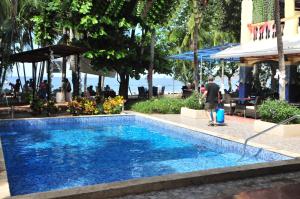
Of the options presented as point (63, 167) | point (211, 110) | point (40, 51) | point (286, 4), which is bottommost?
point (63, 167)

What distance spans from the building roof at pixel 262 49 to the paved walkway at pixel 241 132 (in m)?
2.64

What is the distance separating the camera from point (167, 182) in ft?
20.9

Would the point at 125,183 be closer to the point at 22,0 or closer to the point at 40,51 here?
the point at 40,51

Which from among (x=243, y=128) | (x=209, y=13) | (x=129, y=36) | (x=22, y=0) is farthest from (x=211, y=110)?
(x=209, y=13)

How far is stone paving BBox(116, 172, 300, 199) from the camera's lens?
19.8 feet

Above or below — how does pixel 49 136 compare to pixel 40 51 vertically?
below

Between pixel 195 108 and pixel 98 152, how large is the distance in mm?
6199

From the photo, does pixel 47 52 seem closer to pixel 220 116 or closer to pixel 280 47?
pixel 220 116

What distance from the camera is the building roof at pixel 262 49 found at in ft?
49.0

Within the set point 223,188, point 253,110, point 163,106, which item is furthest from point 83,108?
point 223,188

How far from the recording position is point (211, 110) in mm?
14219

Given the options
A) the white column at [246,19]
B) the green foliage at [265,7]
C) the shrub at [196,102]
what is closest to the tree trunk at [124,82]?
the shrub at [196,102]

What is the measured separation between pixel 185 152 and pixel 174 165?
1.90 meters

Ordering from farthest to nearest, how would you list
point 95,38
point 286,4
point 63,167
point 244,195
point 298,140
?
1. point 95,38
2. point 286,4
3. point 298,140
4. point 63,167
5. point 244,195
